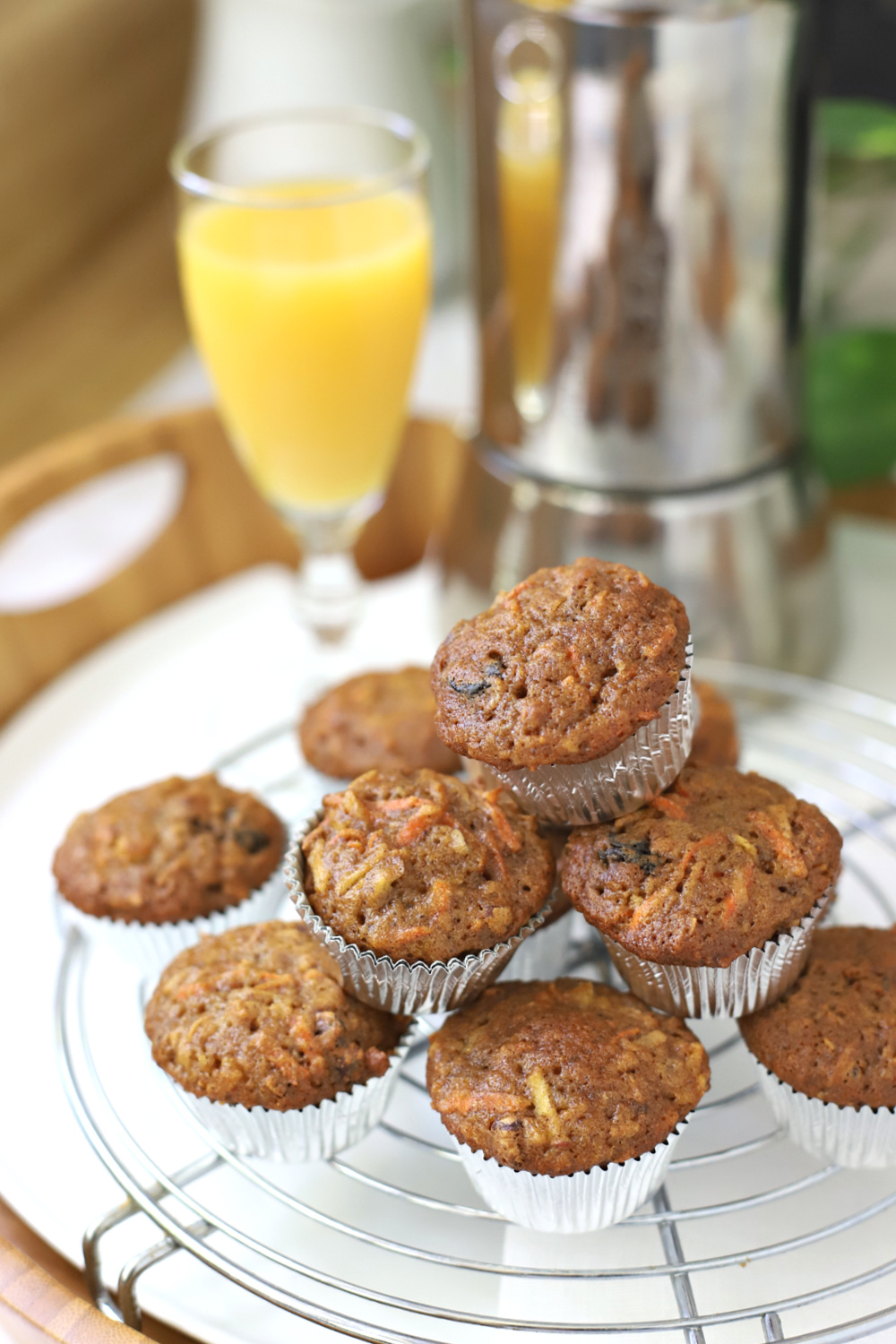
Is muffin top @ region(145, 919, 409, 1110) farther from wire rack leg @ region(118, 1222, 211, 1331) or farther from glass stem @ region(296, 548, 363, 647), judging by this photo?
glass stem @ region(296, 548, 363, 647)

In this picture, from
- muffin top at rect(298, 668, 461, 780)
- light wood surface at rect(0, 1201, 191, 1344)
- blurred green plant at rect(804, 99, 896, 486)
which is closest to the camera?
light wood surface at rect(0, 1201, 191, 1344)

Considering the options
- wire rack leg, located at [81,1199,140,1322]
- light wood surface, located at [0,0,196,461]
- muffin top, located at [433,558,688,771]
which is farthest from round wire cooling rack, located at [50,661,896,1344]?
Result: light wood surface, located at [0,0,196,461]

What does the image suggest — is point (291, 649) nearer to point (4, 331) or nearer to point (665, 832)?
point (665, 832)

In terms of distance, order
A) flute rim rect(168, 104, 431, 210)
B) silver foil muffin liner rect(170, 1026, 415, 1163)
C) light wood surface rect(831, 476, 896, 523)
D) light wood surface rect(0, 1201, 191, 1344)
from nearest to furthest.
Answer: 1. light wood surface rect(0, 1201, 191, 1344)
2. silver foil muffin liner rect(170, 1026, 415, 1163)
3. flute rim rect(168, 104, 431, 210)
4. light wood surface rect(831, 476, 896, 523)

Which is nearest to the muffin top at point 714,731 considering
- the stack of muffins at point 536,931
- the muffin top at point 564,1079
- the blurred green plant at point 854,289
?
the stack of muffins at point 536,931

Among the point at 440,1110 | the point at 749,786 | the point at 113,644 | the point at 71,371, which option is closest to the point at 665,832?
the point at 749,786

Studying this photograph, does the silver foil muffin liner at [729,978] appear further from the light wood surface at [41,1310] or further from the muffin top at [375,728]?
the light wood surface at [41,1310]
